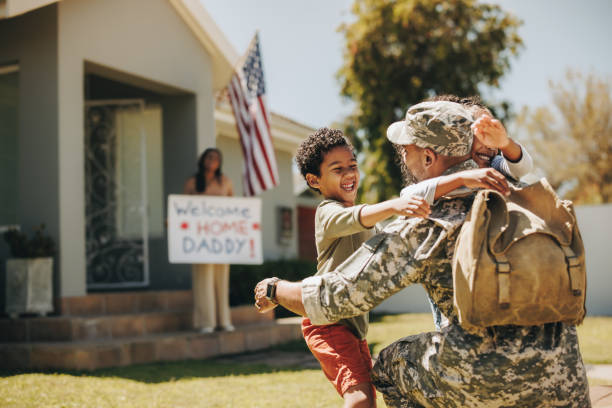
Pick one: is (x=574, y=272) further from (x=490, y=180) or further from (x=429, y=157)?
(x=429, y=157)

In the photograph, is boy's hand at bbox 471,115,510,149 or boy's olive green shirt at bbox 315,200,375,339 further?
boy's olive green shirt at bbox 315,200,375,339

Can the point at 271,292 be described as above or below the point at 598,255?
above

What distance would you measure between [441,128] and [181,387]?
3.76 metres

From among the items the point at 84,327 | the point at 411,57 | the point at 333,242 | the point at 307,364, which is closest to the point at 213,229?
the point at 84,327

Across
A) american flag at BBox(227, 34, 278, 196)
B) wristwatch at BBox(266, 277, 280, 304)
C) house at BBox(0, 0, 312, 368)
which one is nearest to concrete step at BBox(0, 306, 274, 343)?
house at BBox(0, 0, 312, 368)

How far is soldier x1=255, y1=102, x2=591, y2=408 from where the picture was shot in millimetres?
1995

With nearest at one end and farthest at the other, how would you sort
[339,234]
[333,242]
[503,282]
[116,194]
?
[503,282], [339,234], [333,242], [116,194]

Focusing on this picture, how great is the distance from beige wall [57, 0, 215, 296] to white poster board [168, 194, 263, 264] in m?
1.06

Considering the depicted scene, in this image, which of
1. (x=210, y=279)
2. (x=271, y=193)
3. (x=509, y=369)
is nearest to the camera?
(x=509, y=369)

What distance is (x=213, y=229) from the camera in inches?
286

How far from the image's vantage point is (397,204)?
85.4 inches

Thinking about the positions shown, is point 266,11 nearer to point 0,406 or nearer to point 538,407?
point 0,406

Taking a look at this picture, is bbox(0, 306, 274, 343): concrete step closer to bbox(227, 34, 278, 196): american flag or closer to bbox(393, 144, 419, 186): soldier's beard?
bbox(227, 34, 278, 196): american flag

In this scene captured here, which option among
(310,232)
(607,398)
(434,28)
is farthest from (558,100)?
(607,398)
